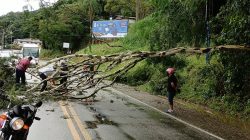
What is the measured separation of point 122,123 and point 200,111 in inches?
228

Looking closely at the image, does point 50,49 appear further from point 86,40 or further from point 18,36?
point 18,36

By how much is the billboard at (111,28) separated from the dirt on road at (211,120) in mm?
32007

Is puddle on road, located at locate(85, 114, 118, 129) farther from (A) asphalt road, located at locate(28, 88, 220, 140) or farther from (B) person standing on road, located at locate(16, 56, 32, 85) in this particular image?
(B) person standing on road, located at locate(16, 56, 32, 85)

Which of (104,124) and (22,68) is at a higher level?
(22,68)

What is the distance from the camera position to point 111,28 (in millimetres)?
54188

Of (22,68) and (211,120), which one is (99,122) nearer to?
(211,120)

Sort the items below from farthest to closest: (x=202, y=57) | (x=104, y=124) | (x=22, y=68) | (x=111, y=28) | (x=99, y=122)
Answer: (x=111, y=28) → (x=202, y=57) → (x=22, y=68) → (x=99, y=122) → (x=104, y=124)

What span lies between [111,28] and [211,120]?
39585mm

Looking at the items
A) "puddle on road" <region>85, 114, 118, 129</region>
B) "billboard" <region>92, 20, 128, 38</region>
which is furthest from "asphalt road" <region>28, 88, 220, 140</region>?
"billboard" <region>92, 20, 128, 38</region>

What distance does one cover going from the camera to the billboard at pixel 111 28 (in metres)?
52.2

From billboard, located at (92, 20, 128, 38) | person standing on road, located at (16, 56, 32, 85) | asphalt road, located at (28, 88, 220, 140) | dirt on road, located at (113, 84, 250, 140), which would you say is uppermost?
billboard, located at (92, 20, 128, 38)

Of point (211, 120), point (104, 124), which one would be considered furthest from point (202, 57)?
point (104, 124)

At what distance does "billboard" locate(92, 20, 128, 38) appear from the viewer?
171 ft

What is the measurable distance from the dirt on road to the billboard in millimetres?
32007
